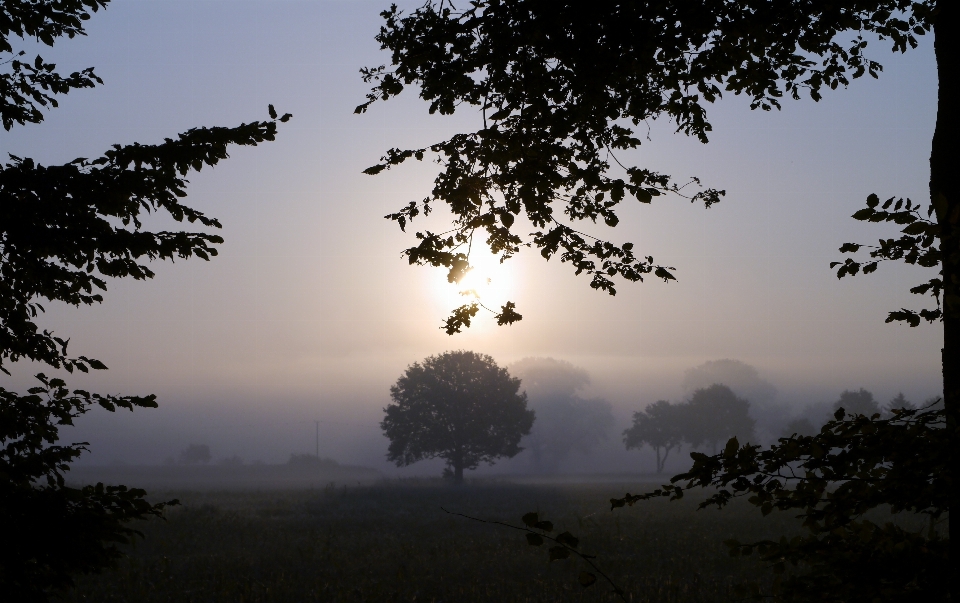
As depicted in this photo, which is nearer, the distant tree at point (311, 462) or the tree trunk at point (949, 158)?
the tree trunk at point (949, 158)

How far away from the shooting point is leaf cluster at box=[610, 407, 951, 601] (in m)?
3.82

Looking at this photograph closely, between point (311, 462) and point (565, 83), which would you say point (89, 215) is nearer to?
point (565, 83)

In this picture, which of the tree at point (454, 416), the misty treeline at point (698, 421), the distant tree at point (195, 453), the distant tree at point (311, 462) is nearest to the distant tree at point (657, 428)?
the misty treeline at point (698, 421)

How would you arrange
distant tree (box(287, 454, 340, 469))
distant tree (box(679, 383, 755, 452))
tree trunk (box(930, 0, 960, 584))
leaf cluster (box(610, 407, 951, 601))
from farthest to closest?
distant tree (box(287, 454, 340, 469))
distant tree (box(679, 383, 755, 452))
tree trunk (box(930, 0, 960, 584))
leaf cluster (box(610, 407, 951, 601))

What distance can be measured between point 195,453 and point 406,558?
530ft

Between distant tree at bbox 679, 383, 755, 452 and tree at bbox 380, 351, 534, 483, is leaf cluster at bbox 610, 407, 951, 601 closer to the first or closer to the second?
tree at bbox 380, 351, 534, 483

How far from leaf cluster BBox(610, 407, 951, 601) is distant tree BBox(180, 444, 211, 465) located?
175 metres

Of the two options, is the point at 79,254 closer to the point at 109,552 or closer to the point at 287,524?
the point at 109,552

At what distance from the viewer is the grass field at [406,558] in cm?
1328

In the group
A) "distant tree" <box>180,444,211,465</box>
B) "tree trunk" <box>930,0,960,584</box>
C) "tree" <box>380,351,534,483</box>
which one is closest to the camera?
"tree trunk" <box>930,0,960,584</box>

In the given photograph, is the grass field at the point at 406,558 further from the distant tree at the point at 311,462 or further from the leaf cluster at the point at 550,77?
the distant tree at the point at 311,462

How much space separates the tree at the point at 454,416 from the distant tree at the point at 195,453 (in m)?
127

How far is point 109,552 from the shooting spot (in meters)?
5.92

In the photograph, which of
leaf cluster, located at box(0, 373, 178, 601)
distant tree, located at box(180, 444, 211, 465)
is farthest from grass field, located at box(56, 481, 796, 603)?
distant tree, located at box(180, 444, 211, 465)
